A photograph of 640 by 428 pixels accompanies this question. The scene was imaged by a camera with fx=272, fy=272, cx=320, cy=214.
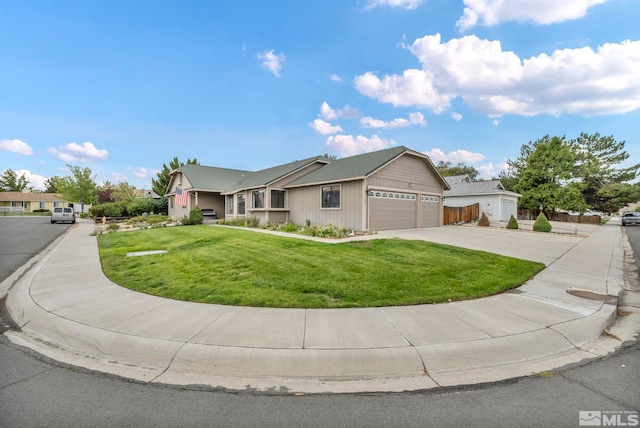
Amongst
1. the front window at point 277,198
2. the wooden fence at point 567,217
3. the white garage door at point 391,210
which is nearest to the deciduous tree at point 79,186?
the front window at point 277,198

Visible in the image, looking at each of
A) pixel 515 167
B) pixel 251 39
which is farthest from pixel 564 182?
pixel 251 39

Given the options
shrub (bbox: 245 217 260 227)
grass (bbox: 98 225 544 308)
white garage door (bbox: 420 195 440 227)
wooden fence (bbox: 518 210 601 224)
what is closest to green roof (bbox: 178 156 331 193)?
shrub (bbox: 245 217 260 227)

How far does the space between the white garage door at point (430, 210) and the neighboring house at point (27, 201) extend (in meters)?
72.6

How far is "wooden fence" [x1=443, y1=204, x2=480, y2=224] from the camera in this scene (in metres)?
22.0

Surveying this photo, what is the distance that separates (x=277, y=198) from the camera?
19953 mm

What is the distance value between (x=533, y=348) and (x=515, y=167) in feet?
183

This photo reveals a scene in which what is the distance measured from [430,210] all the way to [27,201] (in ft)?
269

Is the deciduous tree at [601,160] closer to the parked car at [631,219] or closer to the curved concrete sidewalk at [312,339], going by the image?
the parked car at [631,219]

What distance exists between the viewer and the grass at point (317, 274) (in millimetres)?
5105

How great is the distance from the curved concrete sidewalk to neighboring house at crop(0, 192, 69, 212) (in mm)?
73528

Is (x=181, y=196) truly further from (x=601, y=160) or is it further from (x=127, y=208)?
(x=601, y=160)

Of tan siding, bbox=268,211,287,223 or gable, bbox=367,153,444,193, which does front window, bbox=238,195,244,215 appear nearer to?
tan siding, bbox=268,211,287,223

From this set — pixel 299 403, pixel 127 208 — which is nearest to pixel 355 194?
pixel 299 403

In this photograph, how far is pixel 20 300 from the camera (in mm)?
5211
